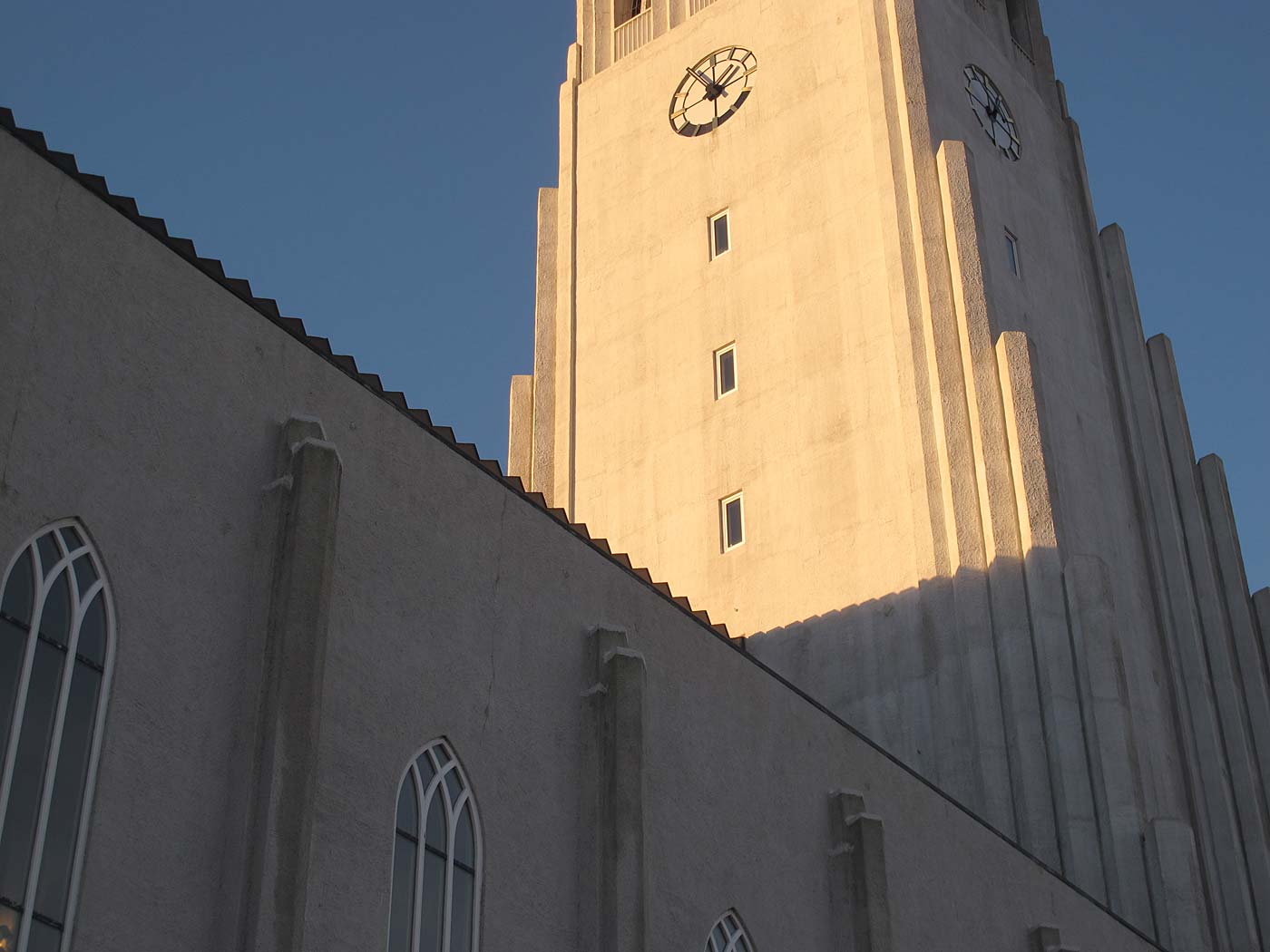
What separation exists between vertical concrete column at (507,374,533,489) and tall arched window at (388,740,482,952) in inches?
755

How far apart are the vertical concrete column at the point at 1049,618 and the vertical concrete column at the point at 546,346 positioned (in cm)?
883

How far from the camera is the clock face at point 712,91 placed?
36.9 m

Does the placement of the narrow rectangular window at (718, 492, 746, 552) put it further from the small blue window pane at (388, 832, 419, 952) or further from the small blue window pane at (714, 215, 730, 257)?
the small blue window pane at (388, 832, 419, 952)

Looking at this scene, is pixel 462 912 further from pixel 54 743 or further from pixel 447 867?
pixel 54 743

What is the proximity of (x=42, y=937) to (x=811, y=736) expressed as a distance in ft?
34.4

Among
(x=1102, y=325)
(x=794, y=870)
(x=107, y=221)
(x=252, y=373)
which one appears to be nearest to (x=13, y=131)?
(x=107, y=221)

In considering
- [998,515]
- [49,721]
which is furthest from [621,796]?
[998,515]

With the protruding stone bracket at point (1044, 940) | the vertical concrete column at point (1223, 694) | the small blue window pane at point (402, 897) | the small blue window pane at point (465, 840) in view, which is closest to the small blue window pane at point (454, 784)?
the small blue window pane at point (465, 840)

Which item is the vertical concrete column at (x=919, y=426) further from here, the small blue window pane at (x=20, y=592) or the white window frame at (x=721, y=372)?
the small blue window pane at (x=20, y=592)

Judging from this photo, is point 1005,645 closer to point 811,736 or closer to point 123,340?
point 811,736

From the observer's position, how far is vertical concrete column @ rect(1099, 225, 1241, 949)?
99.0 ft

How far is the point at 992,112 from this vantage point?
3688 centimetres

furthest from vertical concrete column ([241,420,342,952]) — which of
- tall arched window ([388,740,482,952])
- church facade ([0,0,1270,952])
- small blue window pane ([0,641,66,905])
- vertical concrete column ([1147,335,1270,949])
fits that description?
vertical concrete column ([1147,335,1270,949])

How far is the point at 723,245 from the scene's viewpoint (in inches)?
1398
